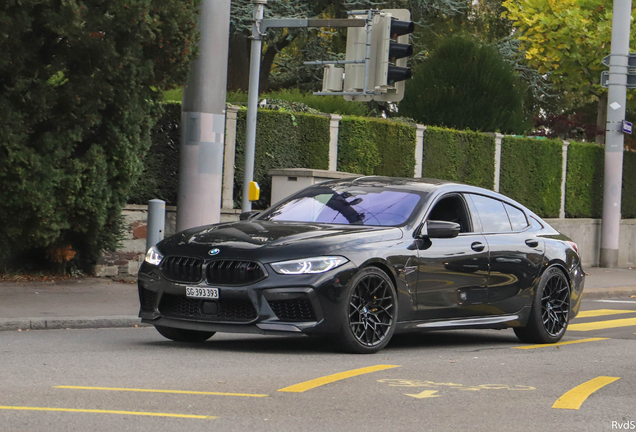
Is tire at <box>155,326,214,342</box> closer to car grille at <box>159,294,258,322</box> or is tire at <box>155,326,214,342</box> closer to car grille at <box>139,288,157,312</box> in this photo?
car grille at <box>139,288,157,312</box>

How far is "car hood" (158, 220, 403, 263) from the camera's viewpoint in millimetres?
8719

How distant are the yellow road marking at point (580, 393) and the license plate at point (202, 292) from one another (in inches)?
112

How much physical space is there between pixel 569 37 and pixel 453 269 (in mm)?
19645

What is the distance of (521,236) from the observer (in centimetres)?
1086

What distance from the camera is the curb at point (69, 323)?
10.7 metres

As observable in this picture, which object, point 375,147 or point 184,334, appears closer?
point 184,334

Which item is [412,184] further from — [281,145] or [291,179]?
[281,145]

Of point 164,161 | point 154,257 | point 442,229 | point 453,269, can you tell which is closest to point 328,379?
point 154,257

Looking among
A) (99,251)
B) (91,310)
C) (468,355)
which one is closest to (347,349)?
(468,355)

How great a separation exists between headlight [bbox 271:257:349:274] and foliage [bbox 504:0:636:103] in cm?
2038

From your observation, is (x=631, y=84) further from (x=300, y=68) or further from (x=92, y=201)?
(x=92, y=201)

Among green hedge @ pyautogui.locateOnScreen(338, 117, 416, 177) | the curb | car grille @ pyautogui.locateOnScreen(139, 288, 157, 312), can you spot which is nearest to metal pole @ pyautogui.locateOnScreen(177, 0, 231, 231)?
the curb

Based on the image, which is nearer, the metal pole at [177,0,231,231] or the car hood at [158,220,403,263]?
the car hood at [158,220,403,263]

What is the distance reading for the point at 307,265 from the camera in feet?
28.5
